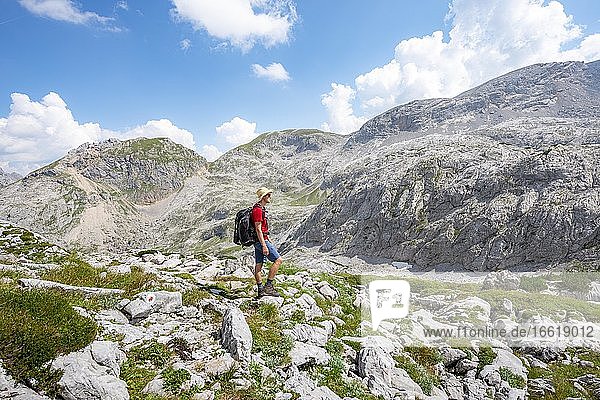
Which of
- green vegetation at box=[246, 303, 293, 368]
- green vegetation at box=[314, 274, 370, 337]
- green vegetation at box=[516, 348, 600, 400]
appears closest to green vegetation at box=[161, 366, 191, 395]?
green vegetation at box=[246, 303, 293, 368]

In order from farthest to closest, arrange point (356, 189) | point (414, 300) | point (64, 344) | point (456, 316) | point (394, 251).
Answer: point (356, 189)
point (394, 251)
point (414, 300)
point (456, 316)
point (64, 344)

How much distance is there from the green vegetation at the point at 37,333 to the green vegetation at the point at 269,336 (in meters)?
4.02

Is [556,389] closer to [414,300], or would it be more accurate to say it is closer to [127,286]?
[414,300]

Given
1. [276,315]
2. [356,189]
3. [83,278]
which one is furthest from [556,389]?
[356,189]

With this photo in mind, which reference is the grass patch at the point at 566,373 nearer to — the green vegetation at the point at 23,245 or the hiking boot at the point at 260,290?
the hiking boot at the point at 260,290

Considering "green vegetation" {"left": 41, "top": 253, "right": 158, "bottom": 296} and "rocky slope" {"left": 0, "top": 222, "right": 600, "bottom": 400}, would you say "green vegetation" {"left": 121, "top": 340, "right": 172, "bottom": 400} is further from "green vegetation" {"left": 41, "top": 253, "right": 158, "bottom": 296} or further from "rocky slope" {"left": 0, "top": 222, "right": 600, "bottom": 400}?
"green vegetation" {"left": 41, "top": 253, "right": 158, "bottom": 296}

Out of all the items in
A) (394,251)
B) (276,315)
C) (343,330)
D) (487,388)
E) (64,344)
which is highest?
(64,344)

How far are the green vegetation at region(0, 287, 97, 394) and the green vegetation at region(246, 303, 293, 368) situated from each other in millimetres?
4019

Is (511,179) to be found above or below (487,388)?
above

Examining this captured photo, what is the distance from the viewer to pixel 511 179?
118m

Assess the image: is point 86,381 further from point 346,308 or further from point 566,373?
point 566,373

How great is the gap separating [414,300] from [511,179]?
116m

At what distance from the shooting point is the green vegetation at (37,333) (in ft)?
20.2

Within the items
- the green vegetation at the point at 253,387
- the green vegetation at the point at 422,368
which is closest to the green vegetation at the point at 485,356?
the green vegetation at the point at 422,368
